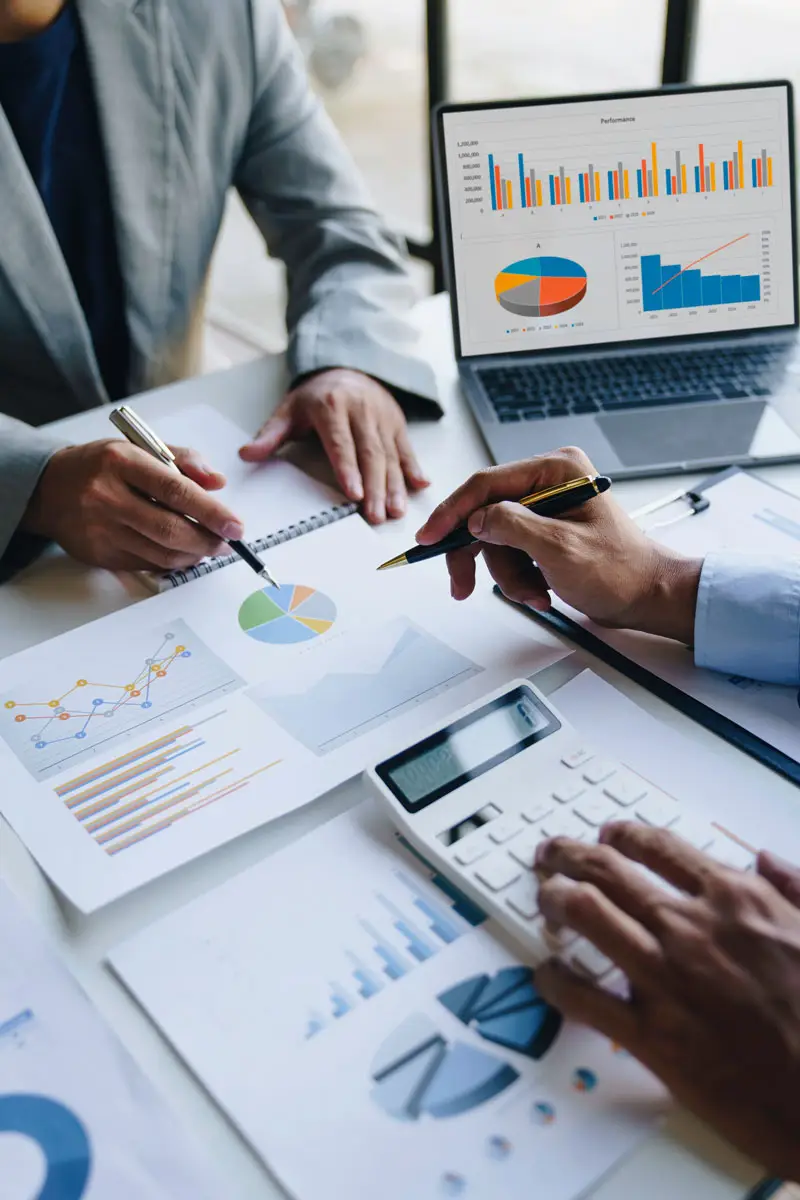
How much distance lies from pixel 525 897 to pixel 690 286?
2.61 feet

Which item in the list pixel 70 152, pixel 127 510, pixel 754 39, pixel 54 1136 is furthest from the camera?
pixel 754 39

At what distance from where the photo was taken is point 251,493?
39.8 inches

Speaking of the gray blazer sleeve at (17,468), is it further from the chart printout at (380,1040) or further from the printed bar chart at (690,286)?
the printed bar chart at (690,286)

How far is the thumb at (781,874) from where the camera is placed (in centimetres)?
56

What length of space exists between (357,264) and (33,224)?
40 cm

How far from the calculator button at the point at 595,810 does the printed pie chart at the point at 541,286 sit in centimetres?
65

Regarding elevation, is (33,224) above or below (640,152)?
above

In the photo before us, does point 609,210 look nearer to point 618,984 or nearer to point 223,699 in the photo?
point 223,699

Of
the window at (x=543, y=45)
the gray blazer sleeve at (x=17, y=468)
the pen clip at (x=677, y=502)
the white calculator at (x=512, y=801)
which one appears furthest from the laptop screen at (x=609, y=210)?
the window at (x=543, y=45)

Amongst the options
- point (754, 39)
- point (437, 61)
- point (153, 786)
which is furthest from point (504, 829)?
point (437, 61)

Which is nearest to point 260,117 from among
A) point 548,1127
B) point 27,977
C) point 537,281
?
point 537,281

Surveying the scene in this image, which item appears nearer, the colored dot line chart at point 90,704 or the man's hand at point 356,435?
the colored dot line chart at point 90,704

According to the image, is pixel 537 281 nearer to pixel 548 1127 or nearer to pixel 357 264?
pixel 357 264

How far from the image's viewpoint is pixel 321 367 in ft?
3.72
